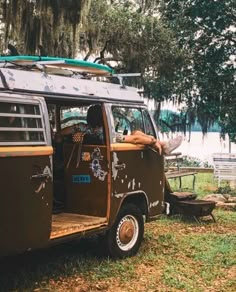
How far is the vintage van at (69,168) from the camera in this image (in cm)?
481

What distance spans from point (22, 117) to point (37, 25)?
9227mm

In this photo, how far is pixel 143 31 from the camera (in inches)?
642

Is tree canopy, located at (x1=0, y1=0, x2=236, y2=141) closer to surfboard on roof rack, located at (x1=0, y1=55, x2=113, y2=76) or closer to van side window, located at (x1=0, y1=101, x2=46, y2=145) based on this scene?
surfboard on roof rack, located at (x1=0, y1=55, x2=113, y2=76)

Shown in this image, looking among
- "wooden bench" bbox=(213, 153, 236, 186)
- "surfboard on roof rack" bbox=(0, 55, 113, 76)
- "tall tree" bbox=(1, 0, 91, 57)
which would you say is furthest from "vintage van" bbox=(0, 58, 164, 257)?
"wooden bench" bbox=(213, 153, 236, 186)

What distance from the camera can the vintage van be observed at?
15.8 ft

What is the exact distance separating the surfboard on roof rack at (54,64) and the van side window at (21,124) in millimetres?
730

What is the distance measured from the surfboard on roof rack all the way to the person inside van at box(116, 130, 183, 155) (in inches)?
38.1

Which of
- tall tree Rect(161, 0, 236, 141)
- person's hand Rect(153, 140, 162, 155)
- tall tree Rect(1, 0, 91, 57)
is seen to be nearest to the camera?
person's hand Rect(153, 140, 162, 155)

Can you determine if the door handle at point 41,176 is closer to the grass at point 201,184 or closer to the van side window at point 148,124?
the van side window at point 148,124

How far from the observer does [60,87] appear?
5.64 meters

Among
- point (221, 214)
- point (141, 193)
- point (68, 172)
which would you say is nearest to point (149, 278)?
point (141, 193)

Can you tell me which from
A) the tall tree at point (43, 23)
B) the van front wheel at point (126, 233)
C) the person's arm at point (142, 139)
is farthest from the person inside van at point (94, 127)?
the tall tree at point (43, 23)

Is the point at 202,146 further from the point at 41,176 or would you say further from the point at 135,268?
the point at 41,176

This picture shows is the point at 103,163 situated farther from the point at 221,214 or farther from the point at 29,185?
the point at 221,214
